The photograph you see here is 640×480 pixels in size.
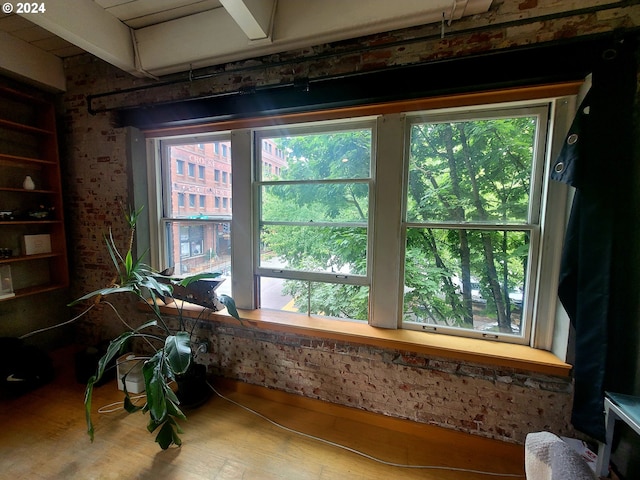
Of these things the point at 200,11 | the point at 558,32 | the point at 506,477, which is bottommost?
the point at 506,477

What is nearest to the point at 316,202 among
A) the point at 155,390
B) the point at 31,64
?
the point at 155,390

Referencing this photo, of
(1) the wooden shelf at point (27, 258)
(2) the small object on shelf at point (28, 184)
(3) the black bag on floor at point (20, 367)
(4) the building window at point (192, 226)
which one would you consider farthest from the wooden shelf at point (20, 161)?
(3) the black bag on floor at point (20, 367)

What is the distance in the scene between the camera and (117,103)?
2.33 metres

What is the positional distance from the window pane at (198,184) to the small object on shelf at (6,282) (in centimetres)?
145

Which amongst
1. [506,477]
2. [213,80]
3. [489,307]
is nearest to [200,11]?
[213,80]

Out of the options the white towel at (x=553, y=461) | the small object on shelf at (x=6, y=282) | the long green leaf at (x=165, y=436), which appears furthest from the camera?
the small object on shelf at (x=6, y=282)

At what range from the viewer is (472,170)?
5.38 ft

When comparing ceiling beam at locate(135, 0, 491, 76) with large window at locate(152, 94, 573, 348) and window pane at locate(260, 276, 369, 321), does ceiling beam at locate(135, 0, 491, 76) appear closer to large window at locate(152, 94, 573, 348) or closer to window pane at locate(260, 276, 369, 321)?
large window at locate(152, 94, 573, 348)

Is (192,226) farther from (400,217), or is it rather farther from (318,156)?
(400,217)

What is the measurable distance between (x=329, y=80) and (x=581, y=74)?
56.3 inches

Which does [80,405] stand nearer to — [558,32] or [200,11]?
[200,11]

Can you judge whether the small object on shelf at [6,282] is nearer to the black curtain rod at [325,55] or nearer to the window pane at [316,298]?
the black curtain rod at [325,55]

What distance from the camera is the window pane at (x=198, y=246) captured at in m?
2.25

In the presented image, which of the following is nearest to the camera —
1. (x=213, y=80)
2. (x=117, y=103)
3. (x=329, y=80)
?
(x=329, y=80)
